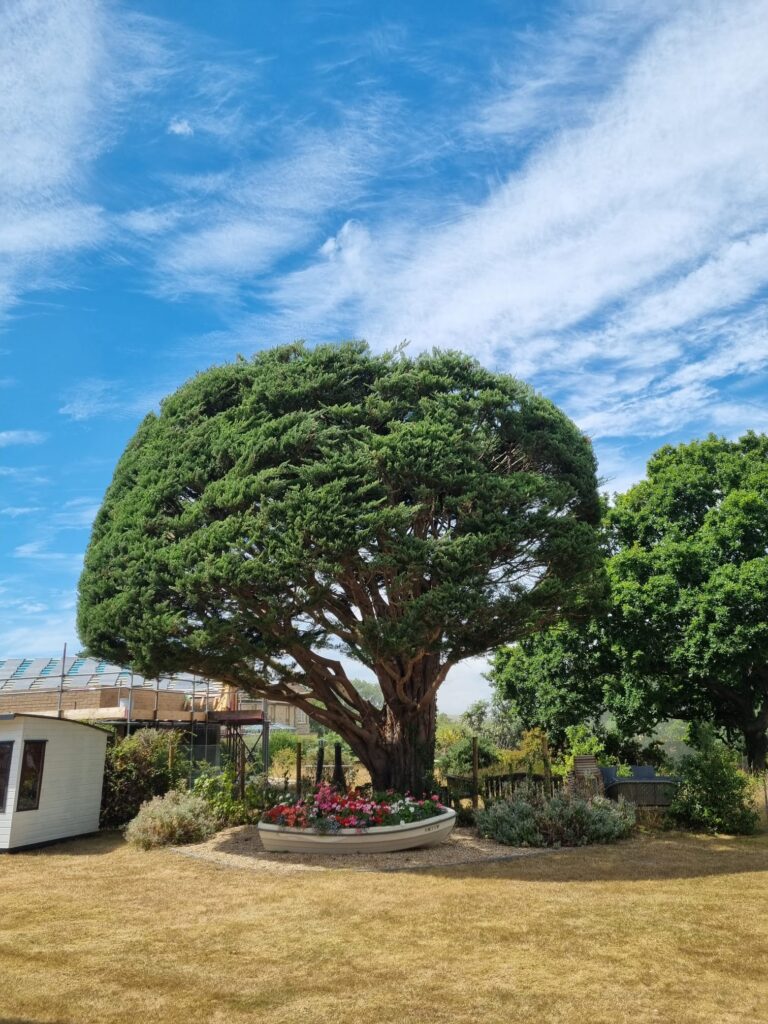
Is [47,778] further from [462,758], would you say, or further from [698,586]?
[698,586]

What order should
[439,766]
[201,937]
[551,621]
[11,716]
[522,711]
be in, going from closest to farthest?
[201,937], [11,716], [551,621], [522,711], [439,766]

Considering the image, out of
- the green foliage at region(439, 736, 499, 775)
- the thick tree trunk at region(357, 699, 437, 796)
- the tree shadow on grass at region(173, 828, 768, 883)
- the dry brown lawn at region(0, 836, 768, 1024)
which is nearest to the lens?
the dry brown lawn at region(0, 836, 768, 1024)

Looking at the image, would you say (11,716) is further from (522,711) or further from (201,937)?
(522,711)

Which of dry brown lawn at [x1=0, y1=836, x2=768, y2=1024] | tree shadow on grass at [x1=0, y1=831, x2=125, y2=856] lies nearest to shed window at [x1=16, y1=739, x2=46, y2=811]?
tree shadow on grass at [x1=0, y1=831, x2=125, y2=856]

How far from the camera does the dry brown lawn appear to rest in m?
6.25

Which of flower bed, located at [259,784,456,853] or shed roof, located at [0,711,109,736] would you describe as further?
shed roof, located at [0,711,109,736]

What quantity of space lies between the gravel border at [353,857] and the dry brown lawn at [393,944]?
534 millimetres

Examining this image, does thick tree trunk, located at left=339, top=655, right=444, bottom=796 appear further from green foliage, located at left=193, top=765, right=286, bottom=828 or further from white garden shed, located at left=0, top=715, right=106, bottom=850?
white garden shed, located at left=0, top=715, right=106, bottom=850

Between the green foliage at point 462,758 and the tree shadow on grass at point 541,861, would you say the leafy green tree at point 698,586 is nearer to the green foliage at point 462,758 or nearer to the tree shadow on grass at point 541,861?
the green foliage at point 462,758

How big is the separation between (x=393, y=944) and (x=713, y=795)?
11.3 metres

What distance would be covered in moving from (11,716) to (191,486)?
5778 mm

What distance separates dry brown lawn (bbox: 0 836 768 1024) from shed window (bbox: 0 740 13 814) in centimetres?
→ 228

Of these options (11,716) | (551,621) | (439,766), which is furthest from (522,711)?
(11,716)

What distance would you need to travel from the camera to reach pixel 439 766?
28.5 metres
